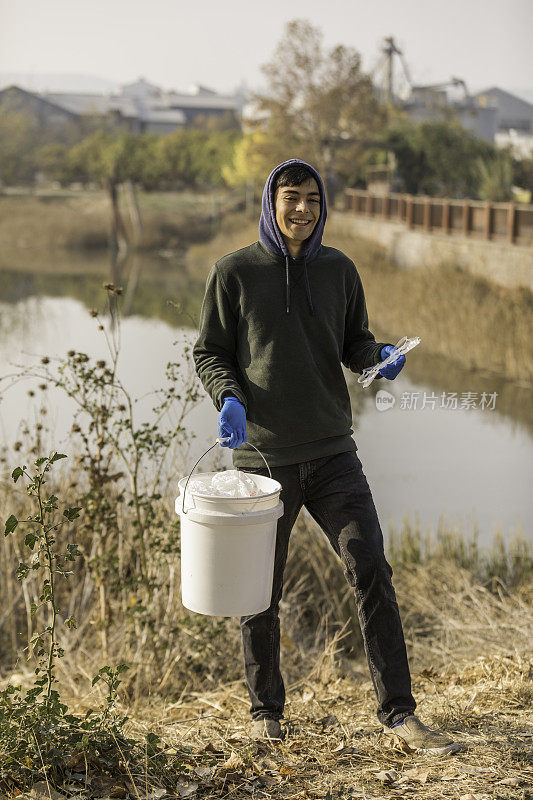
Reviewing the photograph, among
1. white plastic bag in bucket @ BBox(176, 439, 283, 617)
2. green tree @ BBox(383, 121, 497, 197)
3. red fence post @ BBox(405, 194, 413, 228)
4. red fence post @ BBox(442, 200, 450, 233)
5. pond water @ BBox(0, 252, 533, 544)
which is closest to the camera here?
white plastic bag in bucket @ BBox(176, 439, 283, 617)

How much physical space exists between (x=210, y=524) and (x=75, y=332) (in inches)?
798

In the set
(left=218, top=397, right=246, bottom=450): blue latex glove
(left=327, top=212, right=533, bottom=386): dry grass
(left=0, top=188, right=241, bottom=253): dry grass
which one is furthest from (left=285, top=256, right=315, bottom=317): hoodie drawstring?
(left=0, top=188, right=241, bottom=253): dry grass

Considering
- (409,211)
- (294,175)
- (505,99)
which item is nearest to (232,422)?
(294,175)

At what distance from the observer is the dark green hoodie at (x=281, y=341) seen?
2.67 m

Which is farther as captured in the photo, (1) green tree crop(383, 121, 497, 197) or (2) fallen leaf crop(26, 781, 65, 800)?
(1) green tree crop(383, 121, 497, 197)

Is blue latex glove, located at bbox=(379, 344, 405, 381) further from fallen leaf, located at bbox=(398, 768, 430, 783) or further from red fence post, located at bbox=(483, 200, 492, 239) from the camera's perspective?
red fence post, located at bbox=(483, 200, 492, 239)

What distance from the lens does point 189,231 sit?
37.7 m

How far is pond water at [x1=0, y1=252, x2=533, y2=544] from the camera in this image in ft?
28.6

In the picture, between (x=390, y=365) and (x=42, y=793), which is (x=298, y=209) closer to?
(x=390, y=365)

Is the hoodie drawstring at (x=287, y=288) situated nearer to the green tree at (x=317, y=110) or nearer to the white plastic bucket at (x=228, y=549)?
the white plastic bucket at (x=228, y=549)

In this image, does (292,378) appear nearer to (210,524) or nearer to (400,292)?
(210,524)

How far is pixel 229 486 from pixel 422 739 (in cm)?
87

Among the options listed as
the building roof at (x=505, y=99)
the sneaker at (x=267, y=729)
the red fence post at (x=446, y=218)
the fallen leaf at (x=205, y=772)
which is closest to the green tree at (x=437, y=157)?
the red fence post at (x=446, y=218)

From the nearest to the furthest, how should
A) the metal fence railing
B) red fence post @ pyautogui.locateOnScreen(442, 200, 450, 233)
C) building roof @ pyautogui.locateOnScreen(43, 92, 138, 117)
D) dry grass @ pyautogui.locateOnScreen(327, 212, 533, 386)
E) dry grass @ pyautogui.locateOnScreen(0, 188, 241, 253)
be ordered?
dry grass @ pyautogui.locateOnScreen(327, 212, 533, 386) → the metal fence railing → red fence post @ pyautogui.locateOnScreen(442, 200, 450, 233) → dry grass @ pyautogui.locateOnScreen(0, 188, 241, 253) → building roof @ pyautogui.locateOnScreen(43, 92, 138, 117)
